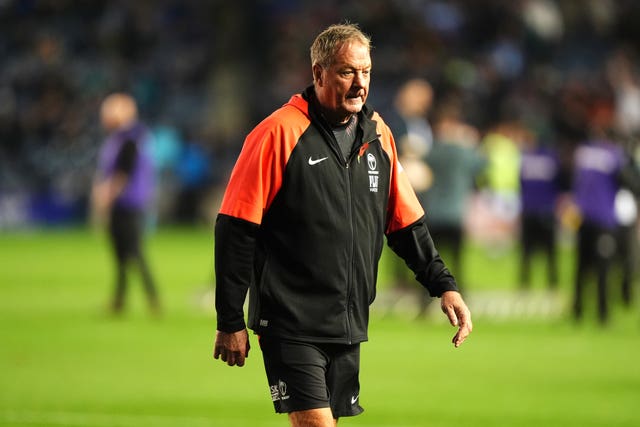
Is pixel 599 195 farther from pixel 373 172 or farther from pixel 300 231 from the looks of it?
pixel 300 231

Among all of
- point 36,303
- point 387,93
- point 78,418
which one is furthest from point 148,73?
point 78,418

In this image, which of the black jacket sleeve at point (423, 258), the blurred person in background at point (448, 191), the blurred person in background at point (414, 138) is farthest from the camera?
the blurred person in background at point (448, 191)

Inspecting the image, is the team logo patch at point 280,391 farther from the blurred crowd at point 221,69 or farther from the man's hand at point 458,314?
the blurred crowd at point 221,69

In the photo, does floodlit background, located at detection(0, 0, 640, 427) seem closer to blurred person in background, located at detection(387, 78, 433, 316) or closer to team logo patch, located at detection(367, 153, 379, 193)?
blurred person in background, located at detection(387, 78, 433, 316)

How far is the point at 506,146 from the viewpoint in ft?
79.9

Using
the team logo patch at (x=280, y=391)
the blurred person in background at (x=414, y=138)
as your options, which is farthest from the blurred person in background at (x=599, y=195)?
the team logo patch at (x=280, y=391)

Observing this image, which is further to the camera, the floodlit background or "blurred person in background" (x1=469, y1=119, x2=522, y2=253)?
"blurred person in background" (x1=469, y1=119, x2=522, y2=253)

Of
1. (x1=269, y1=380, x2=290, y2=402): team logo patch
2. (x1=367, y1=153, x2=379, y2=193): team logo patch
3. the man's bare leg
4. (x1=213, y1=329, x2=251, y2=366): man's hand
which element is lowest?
the man's bare leg

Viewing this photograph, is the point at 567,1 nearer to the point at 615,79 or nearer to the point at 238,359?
the point at 615,79

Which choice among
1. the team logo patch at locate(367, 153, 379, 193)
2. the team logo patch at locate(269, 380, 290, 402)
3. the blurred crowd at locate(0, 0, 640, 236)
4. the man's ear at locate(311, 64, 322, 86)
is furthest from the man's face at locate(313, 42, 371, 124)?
the blurred crowd at locate(0, 0, 640, 236)

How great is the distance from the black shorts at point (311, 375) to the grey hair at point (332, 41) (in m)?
1.27

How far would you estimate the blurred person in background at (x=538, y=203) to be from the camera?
1958 centimetres

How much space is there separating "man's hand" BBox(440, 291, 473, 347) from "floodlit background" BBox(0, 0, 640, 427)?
364 cm

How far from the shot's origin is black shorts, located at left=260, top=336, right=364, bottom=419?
6164mm
